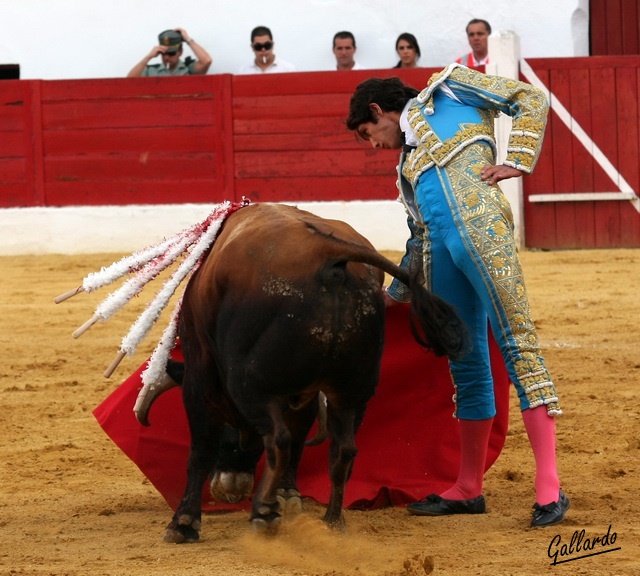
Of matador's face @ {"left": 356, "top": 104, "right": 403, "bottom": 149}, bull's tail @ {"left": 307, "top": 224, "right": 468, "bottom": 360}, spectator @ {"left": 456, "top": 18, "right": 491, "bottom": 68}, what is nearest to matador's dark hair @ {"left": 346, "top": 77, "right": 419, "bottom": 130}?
matador's face @ {"left": 356, "top": 104, "right": 403, "bottom": 149}

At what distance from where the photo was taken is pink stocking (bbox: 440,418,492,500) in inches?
126

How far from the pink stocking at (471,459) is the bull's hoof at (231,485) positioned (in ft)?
1.70

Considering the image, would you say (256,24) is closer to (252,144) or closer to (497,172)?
(252,144)

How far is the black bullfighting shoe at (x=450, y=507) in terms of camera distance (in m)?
3.19

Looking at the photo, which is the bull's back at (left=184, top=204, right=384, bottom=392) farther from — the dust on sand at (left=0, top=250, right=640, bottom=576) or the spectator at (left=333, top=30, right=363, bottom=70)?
the spectator at (left=333, top=30, right=363, bottom=70)

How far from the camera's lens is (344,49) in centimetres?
898

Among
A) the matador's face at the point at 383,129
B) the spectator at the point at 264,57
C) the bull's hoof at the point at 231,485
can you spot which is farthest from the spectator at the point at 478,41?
the bull's hoof at the point at 231,485

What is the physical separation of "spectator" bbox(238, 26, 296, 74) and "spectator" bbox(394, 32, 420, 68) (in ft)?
2.65

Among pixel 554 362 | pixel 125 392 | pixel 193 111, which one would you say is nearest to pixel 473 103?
A: pixel 125 392

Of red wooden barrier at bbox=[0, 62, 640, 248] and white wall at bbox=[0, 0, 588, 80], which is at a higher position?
white wall at bbox=[0, 0, 588, 80]

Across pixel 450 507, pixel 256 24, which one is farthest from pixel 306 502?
pixel 256 24

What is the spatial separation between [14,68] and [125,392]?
7200 millimetres

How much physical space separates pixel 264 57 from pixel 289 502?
6333mm

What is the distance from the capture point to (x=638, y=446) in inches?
151
